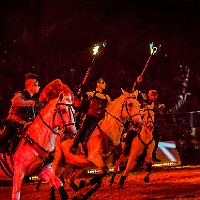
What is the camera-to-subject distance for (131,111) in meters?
11.2

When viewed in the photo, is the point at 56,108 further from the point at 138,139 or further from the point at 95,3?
the point at 95,3

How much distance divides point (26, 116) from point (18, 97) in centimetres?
54

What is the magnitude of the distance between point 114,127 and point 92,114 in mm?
869

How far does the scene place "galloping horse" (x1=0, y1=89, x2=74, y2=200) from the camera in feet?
27.6

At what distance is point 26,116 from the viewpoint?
29.9ft

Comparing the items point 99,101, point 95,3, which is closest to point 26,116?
point 99,101

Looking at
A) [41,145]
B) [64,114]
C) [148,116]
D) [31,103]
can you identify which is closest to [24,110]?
A: [31,103]

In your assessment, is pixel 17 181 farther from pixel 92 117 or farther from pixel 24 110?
pixel 92 117

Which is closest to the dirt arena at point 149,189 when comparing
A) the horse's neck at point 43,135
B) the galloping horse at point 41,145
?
the galloping horse at point 41,145

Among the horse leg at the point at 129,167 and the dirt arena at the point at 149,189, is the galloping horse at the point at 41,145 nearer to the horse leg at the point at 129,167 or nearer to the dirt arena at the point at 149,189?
the dirt arena at the point at 149,189

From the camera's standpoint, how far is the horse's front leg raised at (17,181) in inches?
328

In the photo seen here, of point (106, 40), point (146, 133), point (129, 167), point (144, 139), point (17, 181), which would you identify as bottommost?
point (129, 167)

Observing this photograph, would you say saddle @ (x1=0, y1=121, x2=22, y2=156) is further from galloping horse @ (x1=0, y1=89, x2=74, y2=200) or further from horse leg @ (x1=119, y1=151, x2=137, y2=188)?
horse leg @ (x1=119, y1=151, x2=137, y2=188)

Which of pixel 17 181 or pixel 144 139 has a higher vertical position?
pixel 144 139
